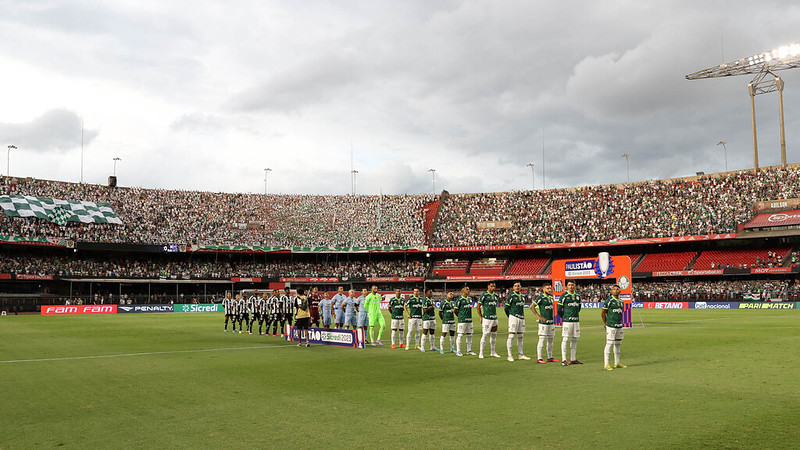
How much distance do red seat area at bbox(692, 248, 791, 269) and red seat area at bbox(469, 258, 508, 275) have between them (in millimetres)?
22559

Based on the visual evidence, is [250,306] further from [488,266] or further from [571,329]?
[488,266]

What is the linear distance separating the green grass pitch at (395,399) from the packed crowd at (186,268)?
157 ft

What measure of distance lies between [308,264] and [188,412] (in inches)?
2655

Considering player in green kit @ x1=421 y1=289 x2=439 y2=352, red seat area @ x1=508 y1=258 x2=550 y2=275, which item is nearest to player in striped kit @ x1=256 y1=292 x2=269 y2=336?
player in green kit @ x1=421 y1=289 x2=439 y2=352

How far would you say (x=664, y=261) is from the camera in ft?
215

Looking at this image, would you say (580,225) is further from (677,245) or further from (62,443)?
(62,443)

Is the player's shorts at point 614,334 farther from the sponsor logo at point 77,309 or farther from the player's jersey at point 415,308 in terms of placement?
the sponsor logo at point 77,309

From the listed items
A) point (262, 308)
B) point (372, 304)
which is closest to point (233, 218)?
point (262, 308)

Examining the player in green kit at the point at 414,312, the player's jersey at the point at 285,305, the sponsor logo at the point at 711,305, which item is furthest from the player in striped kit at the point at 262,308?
the sponsor logo at the point at 711,305

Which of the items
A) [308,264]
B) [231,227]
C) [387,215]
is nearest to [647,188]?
[387,215]

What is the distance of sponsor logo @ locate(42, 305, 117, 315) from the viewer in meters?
52.1

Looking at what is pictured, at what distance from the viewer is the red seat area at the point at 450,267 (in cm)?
7612

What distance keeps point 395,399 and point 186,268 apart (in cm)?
6503

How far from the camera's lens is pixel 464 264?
7731 centimetres
